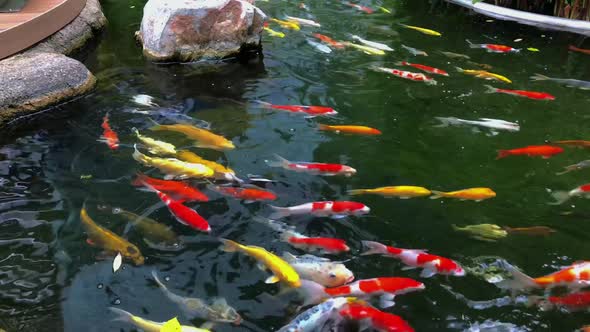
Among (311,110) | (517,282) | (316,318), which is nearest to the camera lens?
(316,318)

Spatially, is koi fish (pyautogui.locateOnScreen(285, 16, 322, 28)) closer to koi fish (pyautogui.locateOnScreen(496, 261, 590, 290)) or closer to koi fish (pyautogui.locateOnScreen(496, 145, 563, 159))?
koi fish (pyautogui.locateOnScreen(496, 145, 563, 159))

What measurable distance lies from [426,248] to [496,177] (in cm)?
145

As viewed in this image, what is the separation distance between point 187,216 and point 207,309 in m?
0.89

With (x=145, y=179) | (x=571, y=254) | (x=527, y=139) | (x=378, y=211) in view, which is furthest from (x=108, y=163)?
(x=527, y=139)

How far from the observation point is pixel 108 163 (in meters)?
4.66

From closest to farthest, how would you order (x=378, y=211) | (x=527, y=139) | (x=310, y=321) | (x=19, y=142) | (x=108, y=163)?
1. (x=310, y=321)
2. (x=378, y=211)
3. (x=108, y=163)
4. (x=19, y=142)
5. (x=527, y=139)

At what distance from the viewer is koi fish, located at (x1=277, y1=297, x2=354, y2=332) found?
2775mm

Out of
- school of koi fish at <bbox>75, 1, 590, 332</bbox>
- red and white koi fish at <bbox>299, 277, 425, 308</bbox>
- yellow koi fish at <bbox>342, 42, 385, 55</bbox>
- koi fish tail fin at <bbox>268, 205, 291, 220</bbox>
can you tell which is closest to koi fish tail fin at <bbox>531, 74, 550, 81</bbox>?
school of koi fish at <bbox>75, 1, 590, 332</bbox>

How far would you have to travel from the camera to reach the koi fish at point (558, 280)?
3.29 m

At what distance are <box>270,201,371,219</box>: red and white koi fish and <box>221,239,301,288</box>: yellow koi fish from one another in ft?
1.52

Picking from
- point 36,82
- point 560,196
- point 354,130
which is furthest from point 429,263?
point 36,82

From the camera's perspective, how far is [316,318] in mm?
2779

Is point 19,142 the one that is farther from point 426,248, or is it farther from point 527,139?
point 527,139

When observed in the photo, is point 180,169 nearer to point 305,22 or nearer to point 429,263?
point 429,263
